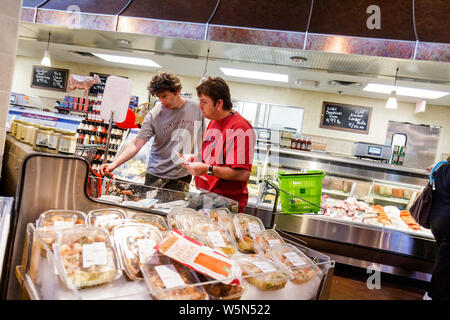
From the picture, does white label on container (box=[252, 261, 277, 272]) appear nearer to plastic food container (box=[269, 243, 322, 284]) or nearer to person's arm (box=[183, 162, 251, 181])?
plastic food container (box=[269, 243, 322, 284])

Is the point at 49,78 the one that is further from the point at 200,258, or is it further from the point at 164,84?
the point at 200,258

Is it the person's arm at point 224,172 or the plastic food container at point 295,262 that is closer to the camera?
the plastic food container at point 295,262

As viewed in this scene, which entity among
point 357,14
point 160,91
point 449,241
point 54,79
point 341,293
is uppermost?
point 357,14

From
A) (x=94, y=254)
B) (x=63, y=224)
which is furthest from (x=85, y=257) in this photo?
(x=63, y=224)

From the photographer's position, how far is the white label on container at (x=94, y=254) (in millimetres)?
1027

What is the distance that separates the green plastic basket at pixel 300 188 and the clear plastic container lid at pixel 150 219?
1.40m

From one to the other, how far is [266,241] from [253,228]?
0.12 m

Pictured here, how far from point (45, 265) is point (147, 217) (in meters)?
0.51

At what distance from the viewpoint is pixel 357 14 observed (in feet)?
14.3

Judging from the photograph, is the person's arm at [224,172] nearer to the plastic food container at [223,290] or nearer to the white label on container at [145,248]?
the white label on container at [145,248]

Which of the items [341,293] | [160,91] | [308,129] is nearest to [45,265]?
[160,91]

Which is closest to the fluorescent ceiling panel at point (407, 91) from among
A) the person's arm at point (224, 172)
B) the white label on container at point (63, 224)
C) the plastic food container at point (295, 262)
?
the person's arm at point (224, 172)

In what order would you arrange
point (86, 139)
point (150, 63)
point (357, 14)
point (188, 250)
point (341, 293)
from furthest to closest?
point (150, 63)
point (86, 139)
point (357, 14)
point (341, 293)
point (188, 250)

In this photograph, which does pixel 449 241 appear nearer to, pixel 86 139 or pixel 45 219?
pixel 45 219
